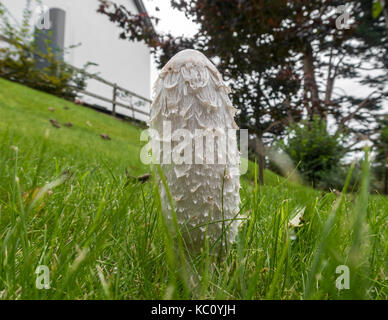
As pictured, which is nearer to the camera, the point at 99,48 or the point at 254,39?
the point at 254,39

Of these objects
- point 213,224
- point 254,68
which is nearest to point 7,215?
point 213,224

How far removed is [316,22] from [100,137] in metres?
2.96

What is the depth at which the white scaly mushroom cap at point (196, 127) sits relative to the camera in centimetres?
68

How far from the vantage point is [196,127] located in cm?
69

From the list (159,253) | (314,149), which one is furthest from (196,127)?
(314,149)

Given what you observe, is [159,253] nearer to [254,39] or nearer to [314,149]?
[254,39]

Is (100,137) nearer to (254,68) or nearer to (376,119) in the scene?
(254,68)

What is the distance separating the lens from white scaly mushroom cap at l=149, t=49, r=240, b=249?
684 mm

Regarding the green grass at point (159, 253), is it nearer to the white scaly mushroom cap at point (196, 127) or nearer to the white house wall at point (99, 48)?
the white scaly mushroom cap at point (196, 127)

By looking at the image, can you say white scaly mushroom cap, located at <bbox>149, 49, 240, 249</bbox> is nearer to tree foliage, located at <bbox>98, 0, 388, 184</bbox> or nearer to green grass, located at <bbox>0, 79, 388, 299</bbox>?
green grass, located at <bbox>0, 79, 388, 299</bbox>

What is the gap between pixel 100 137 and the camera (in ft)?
13.0

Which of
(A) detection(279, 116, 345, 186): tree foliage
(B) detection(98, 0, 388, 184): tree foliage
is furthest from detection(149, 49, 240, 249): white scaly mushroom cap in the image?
(A) detection(279, 116, 345, 186): tree foliage

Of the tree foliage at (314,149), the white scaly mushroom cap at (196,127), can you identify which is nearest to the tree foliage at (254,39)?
the tree foliage at (314,149)
